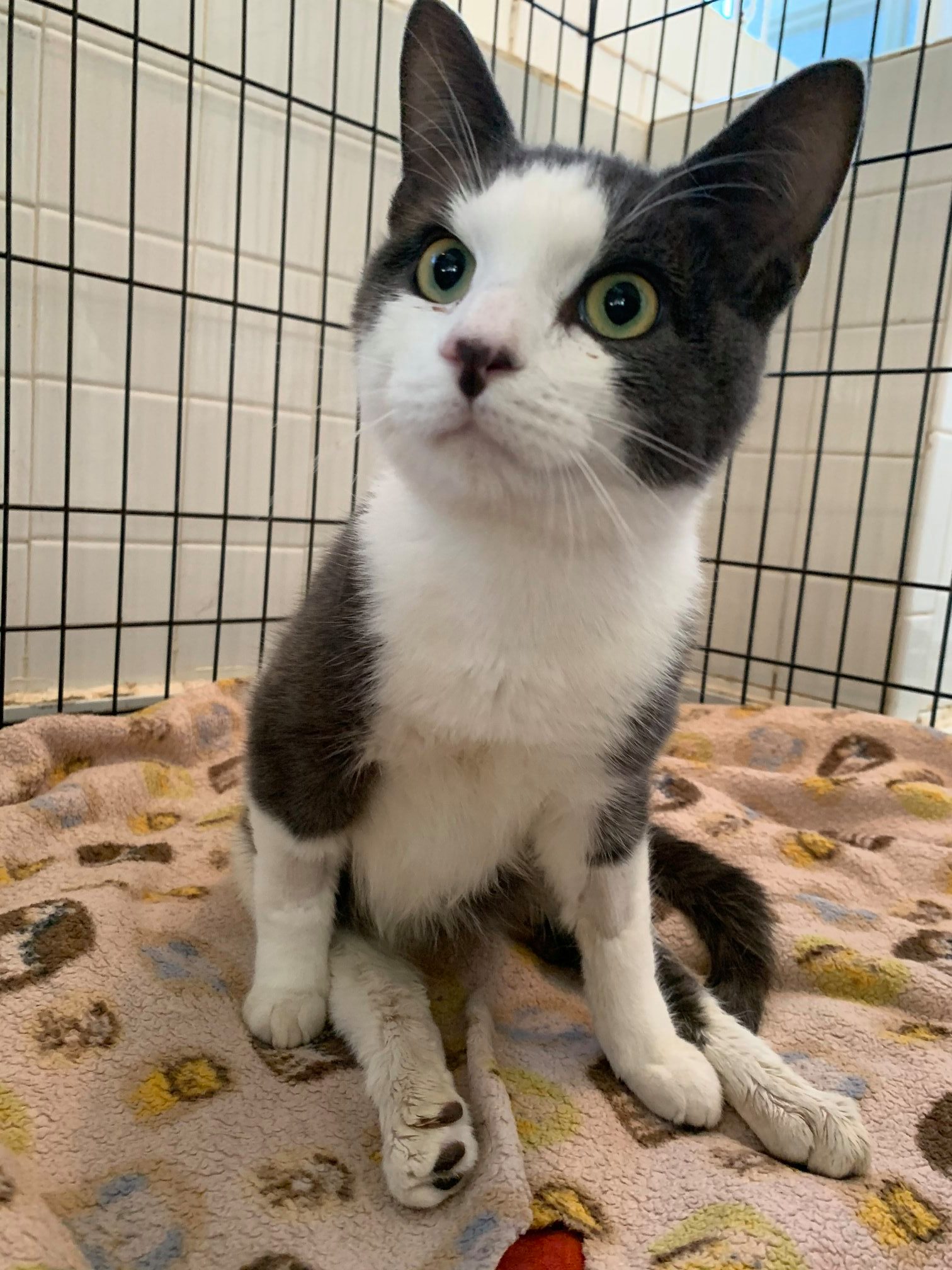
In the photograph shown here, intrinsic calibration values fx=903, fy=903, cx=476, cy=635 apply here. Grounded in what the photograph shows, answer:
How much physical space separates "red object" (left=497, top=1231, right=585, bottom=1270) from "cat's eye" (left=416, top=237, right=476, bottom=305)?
0.68 meters

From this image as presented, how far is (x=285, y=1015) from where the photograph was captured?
0.80 metres

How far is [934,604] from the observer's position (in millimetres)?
2094

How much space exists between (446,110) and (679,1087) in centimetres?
87

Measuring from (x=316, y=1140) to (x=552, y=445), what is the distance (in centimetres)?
56

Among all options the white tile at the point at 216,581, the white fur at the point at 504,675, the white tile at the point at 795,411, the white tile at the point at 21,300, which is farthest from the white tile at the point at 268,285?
the white fur at the point at 504,675

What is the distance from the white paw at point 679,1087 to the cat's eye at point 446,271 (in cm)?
65

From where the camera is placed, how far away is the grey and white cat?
0.62m

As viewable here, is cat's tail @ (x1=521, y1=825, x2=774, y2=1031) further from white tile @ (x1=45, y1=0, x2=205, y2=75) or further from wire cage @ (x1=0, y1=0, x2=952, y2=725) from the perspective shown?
white tile @ (x1=45, y1=0, x2=205, y2=75)

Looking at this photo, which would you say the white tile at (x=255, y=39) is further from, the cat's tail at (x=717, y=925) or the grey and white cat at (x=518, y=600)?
the cat's tail at (x=717, y=925)

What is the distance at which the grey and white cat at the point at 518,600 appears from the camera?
0.62 metres

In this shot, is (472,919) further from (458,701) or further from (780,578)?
(780,578)

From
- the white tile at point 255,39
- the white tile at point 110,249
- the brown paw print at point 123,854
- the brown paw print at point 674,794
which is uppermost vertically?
the white tile at point 255,39

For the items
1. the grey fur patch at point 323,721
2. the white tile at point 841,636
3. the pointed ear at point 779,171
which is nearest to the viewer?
the pointed ear at point 779,171

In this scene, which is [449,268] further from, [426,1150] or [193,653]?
[193,653]
